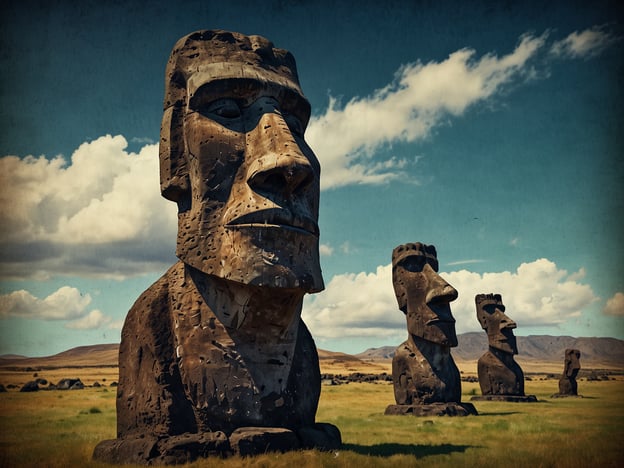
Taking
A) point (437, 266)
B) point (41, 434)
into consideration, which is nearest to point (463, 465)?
point (41, 434)

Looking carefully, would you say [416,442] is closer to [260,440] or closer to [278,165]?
[260,440]

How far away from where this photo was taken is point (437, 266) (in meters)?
17.1

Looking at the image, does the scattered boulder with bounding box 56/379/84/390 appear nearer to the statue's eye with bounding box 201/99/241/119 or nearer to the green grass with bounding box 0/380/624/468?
the green grass with bounding box 0/380/624/468

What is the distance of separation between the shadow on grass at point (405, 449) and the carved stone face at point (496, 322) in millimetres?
13985

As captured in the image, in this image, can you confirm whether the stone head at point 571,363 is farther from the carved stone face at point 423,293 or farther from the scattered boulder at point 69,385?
the scattered boulder at point 69,385

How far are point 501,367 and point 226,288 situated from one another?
18.4 metres

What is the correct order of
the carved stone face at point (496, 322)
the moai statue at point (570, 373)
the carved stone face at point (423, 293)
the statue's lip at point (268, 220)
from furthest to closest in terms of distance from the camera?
the moai statue at point (570, 373), the carved stone face at point (496, 322), the carved stone face at point (423, 293), the statue's lip at point (268, 220)

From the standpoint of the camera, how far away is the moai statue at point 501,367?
22.0 metres

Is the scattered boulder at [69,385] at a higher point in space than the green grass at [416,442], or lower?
lower

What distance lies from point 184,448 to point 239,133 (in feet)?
12.3

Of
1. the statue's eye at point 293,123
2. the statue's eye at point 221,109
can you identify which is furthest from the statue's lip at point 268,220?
the statue's eye at point 293,123

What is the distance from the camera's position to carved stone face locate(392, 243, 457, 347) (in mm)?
16094

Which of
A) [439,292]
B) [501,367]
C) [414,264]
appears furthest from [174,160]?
[501,367]

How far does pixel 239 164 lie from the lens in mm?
6883
